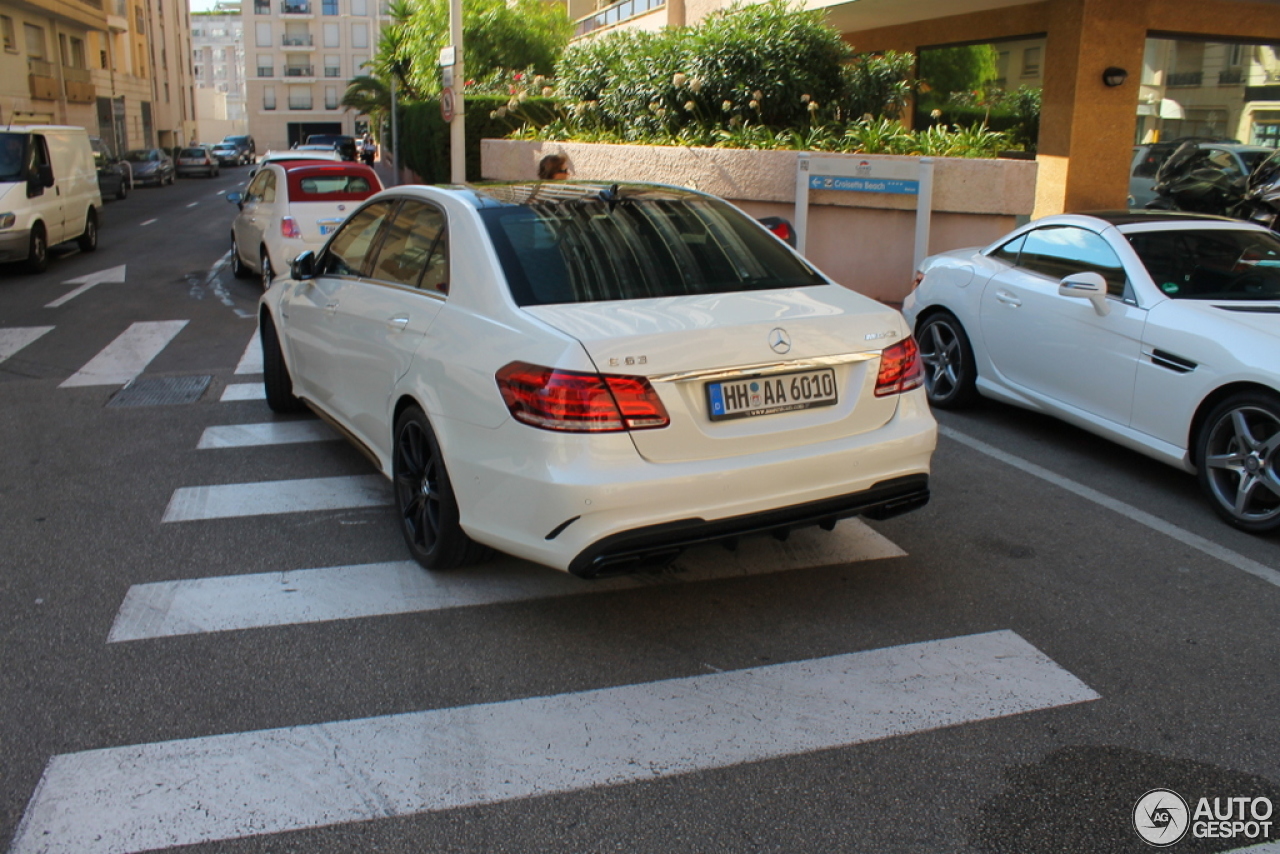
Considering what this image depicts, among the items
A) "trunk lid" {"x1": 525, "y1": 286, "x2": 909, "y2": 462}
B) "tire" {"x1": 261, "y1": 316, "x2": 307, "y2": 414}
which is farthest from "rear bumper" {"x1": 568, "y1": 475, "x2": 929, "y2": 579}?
"tire" {"x1": 261, "y1": 316, "x2": 307, "y2": 414}

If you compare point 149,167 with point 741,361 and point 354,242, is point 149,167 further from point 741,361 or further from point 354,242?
point 741,361

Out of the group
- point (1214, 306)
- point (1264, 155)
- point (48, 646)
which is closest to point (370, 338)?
point (48, 646)

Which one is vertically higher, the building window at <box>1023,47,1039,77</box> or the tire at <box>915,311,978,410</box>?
the building window at <box>1023,47,1039,77</box>

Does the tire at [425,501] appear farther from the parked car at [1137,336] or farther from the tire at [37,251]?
the tire at [37,251]

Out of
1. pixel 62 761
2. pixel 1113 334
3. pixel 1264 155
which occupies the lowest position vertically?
pixel 62 761

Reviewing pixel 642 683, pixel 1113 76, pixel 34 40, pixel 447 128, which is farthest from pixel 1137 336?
pixel 34 40

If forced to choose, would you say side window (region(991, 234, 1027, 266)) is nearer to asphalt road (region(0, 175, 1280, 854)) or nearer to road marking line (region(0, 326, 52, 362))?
asphalt road (region(0, 175, 1280, 854))

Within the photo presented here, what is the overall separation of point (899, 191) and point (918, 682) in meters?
8.99

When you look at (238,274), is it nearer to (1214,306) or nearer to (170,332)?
(170,332)

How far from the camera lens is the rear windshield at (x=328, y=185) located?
12.3m

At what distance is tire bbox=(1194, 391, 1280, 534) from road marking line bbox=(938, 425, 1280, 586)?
0.25 m

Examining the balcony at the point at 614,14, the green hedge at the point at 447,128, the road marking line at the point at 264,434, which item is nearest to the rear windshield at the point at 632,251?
the road marking line at the point at 264,434

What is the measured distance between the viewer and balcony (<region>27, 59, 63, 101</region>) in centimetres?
3922

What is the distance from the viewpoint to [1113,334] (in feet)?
19.5
